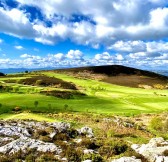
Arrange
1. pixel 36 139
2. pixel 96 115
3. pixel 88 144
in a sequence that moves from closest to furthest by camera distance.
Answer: pixel 88 144 → pixel 36 139 → pixel 96 115

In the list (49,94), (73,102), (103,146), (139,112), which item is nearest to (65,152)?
(103,146)

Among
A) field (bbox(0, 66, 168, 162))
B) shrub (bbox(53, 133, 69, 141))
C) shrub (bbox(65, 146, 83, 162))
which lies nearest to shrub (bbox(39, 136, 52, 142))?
field (bbox(0, 66, 168, 162))

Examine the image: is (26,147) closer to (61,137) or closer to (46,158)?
(46,158)

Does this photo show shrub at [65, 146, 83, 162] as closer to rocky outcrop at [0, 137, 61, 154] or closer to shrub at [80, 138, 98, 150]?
rocky outcrop at [0, 137, 61, 154]

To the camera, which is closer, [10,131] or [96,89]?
[10,131]

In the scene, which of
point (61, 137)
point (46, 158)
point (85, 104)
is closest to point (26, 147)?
point (46, 158)

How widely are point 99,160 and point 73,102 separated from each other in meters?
78.7

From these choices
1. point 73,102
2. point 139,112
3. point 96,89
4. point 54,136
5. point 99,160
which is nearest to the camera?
point 99,160

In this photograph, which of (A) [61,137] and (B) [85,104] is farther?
(B) [85,104]

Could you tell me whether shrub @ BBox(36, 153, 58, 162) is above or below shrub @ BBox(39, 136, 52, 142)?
below

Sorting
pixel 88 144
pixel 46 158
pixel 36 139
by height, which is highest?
pixel 36 139

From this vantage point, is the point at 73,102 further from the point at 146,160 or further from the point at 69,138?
the point at 146,160

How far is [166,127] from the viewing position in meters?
59.7

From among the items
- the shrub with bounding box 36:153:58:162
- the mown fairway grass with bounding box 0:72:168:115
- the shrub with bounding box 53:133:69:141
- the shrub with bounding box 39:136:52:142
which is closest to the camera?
the shrub with bounding box 36:153:58:162
